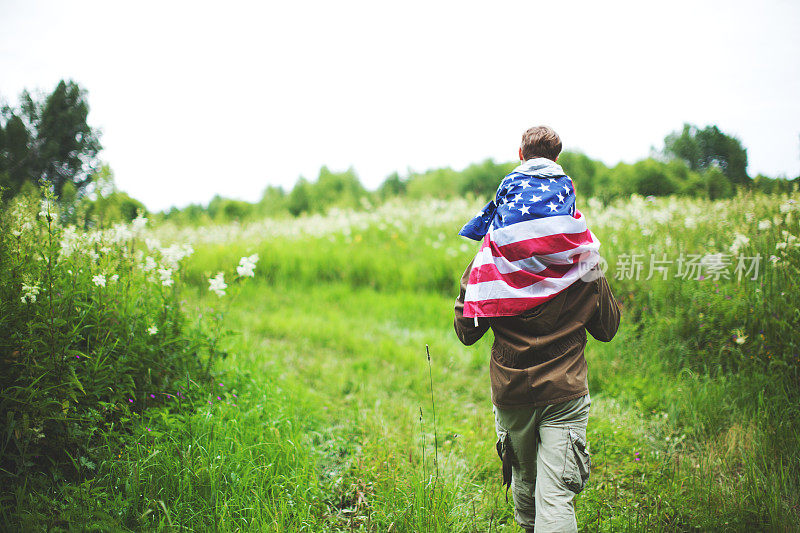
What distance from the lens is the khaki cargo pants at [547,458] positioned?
77.2 inches

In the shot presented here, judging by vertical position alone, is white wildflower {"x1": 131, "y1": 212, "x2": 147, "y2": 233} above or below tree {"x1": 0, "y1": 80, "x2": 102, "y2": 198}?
below

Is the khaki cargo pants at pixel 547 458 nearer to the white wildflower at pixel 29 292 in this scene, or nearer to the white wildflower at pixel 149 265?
the white wildflower at pixel 29 292

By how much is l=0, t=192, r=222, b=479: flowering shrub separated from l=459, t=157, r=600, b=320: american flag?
2100mm

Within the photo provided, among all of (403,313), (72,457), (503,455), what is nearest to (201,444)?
(72,457)

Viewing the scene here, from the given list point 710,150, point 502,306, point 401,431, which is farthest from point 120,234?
point 710,150

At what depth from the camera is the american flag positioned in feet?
6.63

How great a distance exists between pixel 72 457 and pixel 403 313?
4683mm

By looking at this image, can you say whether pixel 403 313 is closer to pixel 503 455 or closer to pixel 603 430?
pixel 603 430

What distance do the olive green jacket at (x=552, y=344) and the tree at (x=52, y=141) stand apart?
3.98 m

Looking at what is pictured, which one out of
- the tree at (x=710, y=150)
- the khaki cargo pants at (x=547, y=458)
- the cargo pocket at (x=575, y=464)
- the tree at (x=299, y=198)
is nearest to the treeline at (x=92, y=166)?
the tree at (x=710, y=150)

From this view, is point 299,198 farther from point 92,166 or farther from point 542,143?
point 542,143

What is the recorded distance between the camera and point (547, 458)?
2.02 metres

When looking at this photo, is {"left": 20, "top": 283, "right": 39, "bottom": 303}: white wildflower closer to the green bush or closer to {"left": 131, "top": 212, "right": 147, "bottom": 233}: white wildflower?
the green bush

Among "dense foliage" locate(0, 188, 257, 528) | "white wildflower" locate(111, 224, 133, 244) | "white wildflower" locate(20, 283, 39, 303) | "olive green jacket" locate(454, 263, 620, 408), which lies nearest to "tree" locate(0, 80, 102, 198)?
"white wildflower" locate(111, 224, 133, 244)
